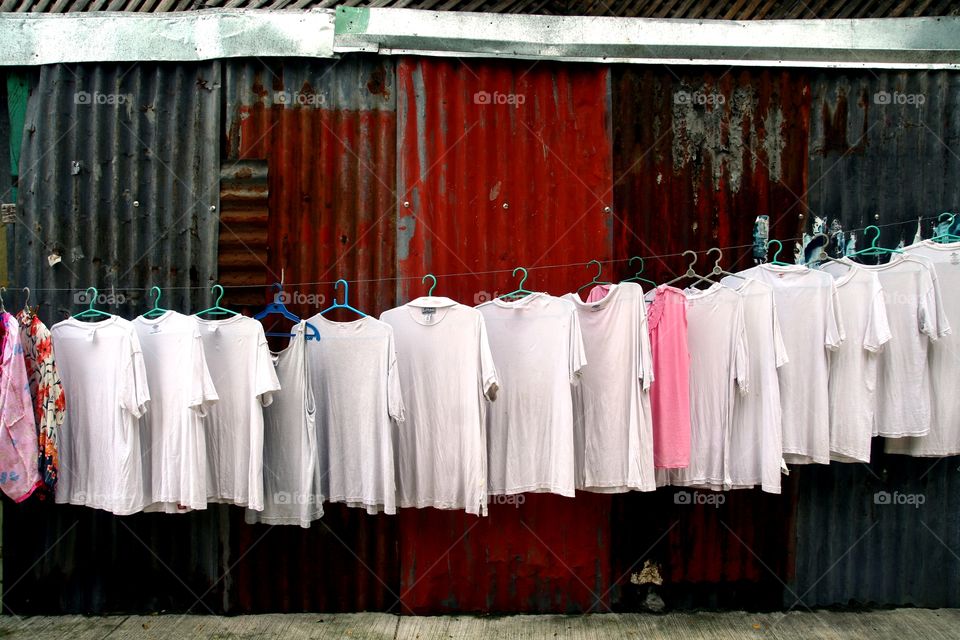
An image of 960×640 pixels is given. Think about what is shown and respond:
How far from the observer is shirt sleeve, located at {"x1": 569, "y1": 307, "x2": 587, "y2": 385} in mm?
4398

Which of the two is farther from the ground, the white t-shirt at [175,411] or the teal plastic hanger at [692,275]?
the teal plastic hanger at [692,275]

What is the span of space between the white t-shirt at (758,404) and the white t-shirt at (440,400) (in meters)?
1.56

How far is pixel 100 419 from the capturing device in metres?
4.45

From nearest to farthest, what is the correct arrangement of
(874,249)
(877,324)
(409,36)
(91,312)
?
(877,324)
(91,312)
(874,249)
(409,36)

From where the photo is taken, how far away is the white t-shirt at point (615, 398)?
4.45 metres

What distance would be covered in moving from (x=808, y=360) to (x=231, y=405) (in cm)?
356

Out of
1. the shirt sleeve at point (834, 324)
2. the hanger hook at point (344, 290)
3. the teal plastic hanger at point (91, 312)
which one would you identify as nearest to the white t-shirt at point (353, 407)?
the hanger hook at point (344, 290)

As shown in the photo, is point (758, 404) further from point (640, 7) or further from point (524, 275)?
point (640, 7)

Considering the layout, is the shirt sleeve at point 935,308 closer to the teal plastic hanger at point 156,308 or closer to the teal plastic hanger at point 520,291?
the teal plastic hanger at point 520,291

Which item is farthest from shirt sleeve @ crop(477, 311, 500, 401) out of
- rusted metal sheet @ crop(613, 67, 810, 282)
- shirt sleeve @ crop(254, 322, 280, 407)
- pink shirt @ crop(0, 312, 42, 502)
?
pink shirt @ crop(0, 312, 42, 502)

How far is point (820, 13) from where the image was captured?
5.31 meters

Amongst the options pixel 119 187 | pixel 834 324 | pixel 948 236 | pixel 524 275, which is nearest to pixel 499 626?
pixel 524 275

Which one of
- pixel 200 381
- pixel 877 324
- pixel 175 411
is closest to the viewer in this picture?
pixel 200 381

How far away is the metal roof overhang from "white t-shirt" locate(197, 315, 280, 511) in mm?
1946
